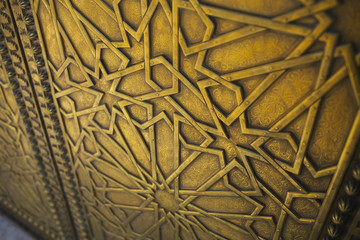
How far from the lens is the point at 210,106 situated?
72cm

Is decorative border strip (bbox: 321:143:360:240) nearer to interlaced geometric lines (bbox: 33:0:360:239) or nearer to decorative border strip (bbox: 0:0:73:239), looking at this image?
interlaced geometric lines (bbox: 33:0:360:239)

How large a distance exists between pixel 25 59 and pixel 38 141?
0.44 meters

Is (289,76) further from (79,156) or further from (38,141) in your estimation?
(38,141)

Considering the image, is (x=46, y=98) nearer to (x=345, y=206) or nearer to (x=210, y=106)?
(x=210, y=106)

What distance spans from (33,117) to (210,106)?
93 cm

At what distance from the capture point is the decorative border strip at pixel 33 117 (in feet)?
3.23

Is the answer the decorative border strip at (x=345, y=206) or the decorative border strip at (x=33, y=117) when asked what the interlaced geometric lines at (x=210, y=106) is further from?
the decorative border strip at (x=33, y=117)

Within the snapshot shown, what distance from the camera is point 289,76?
1.94 feet

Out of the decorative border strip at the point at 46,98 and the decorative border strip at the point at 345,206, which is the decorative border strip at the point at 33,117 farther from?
the decorative border strip at the point at 345,206

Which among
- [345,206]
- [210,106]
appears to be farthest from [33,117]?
[345,206]

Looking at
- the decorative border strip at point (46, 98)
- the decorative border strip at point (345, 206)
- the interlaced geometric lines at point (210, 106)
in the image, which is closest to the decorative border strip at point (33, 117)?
the decorative border strip at point (46, 98)

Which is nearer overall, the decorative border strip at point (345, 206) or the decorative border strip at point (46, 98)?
the decorative border strip at point (345, 206)

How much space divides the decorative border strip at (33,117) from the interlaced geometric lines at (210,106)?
0.15 m

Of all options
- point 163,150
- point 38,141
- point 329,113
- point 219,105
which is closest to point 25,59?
point 38,141
